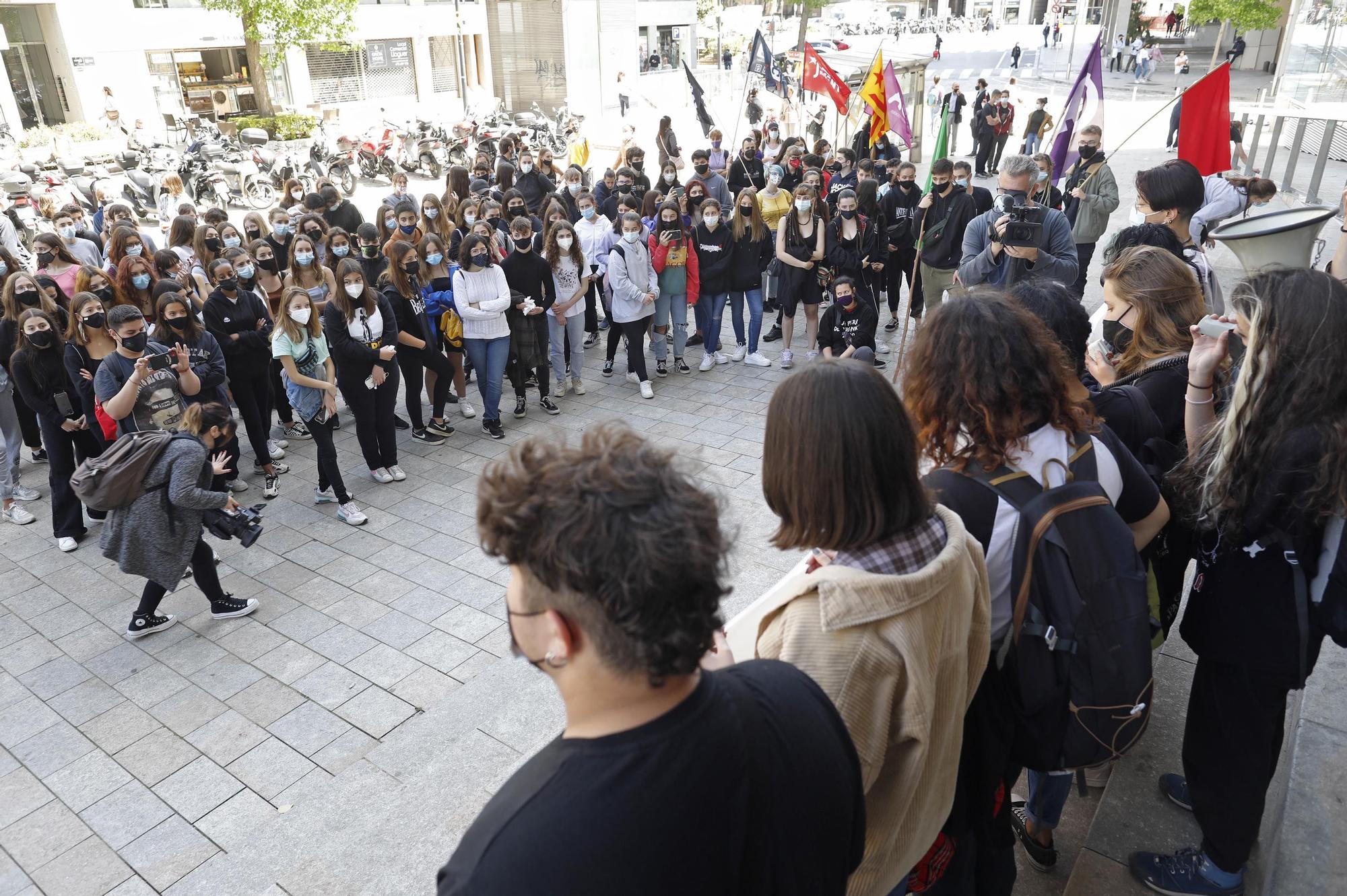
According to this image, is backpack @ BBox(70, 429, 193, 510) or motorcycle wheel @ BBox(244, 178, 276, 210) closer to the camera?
backpack @ BBox(70, 429, 193, 510)

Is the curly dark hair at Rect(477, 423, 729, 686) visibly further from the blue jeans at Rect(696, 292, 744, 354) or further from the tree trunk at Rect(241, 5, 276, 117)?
the tree trunk at Rect(241, 5, 276, 117)

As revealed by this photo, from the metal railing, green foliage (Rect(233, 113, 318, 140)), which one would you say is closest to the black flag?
the metal railing

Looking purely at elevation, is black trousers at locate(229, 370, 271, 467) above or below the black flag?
below

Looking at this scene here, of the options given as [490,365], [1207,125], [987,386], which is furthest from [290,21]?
[987,386]

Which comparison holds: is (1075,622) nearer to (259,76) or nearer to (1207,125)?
(1207,125)

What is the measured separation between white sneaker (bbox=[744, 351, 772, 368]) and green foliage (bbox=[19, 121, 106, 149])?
22804 millimetres

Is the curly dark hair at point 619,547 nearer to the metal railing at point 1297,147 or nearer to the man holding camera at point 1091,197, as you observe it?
the man holding camera at point 1091,197

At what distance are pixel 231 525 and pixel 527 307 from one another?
349cm

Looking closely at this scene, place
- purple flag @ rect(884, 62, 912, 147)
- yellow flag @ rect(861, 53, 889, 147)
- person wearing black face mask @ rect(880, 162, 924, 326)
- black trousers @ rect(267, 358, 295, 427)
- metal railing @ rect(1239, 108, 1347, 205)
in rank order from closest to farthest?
black trousers @ rect(267, 358, 295, 427) < person wearing black face mask @ rect(880, 162, 924, 326) < yellow flag @ rect(861, 53, 889, 147) < purple flag @ rect(884, 62, 912, 147) < metal railing @ rect(1239, 108, 1347, 205)

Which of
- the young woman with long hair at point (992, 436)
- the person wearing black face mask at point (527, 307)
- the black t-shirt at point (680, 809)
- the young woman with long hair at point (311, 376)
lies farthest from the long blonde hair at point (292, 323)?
the black t-shirt at point (680, 809)

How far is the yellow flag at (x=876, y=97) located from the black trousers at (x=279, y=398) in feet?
26.5

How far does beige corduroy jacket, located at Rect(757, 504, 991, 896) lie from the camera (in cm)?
169

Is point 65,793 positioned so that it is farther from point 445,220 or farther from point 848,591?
point 445,220

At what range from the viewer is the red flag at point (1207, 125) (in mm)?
7051
